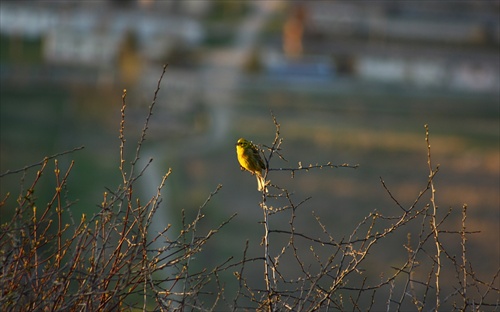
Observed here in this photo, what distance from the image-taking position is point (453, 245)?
13.1 meters

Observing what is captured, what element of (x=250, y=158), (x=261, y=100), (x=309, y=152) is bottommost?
(x=261, y=100)

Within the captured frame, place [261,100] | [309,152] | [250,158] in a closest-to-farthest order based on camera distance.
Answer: [250,158] < [309,152] < [261,100]

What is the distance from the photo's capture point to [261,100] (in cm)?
2620

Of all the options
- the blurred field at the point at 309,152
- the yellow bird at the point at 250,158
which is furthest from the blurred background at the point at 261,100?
the yellow bird at the point at 250,158

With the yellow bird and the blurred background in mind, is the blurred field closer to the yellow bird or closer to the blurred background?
the blurred background

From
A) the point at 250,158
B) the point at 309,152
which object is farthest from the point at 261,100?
the point at 250,158

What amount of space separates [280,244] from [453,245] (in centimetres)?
182

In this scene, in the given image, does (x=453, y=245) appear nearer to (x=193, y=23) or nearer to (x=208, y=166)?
(x=208, y=166)

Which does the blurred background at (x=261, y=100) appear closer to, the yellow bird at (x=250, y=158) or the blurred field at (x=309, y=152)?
the blurred field at (x=309, y=152)

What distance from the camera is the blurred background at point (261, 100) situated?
650 inches

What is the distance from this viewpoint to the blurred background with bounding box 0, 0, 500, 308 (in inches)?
650

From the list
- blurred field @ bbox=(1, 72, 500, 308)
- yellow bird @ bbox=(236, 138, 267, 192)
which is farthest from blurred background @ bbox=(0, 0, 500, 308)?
yellow bird @ bbox=(236, 138, 267, 192)

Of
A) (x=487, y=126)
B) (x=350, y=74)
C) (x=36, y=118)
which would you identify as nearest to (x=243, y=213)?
(x=36, y=118)

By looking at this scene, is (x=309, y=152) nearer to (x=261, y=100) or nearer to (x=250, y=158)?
(x=261, y=100)
